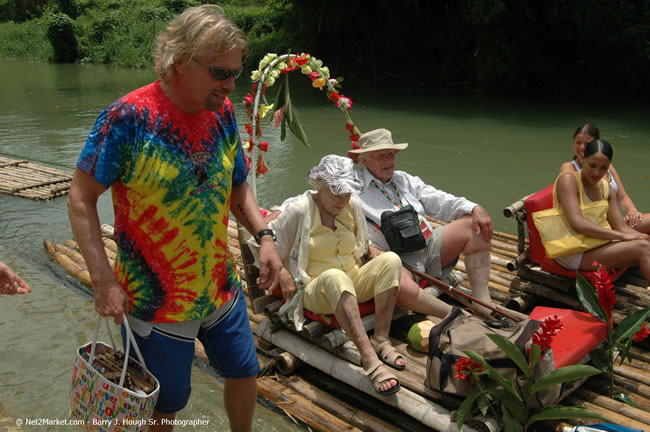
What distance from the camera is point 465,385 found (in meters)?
2.88

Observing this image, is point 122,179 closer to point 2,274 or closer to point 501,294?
point 2,274

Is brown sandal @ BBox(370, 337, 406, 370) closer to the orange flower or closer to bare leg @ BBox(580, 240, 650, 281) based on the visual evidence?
the orange flower

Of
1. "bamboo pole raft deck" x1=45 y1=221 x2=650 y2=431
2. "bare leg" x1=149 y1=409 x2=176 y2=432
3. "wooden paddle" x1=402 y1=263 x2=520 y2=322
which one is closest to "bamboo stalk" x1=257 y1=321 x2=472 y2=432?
"bamboo pole raft deck" x1=45 y1=221 x2=650 y2=431

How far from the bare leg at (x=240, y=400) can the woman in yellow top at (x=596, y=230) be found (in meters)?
2.42

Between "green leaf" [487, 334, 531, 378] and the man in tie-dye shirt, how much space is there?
3.72 feet

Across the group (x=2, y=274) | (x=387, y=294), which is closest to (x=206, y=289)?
(x=2, y=274)

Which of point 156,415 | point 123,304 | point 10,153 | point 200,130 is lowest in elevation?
point 10,153

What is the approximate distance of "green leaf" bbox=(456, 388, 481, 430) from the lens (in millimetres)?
2731

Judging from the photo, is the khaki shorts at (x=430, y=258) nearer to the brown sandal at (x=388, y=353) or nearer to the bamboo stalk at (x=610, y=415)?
the brown sandal at (x=388, y=353)

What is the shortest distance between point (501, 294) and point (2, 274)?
334 centimetres

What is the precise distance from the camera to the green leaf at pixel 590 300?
323cm

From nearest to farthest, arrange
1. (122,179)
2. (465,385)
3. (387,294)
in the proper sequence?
1. (122,179)
2. (465,385)
3. (387,294)

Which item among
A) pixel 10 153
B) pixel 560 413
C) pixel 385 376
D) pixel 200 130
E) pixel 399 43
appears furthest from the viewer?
pixel 399 43

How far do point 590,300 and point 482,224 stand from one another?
34.1 inches
